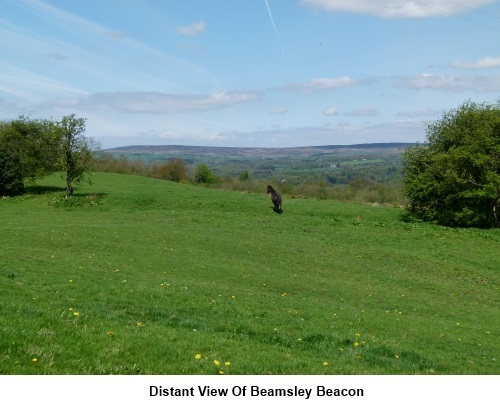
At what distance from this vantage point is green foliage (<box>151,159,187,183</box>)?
10282 centimetres

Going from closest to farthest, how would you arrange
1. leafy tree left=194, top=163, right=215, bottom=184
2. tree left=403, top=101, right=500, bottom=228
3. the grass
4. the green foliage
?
the grass < tree left=403, top=101, right=500, bottom=228 < leafy tree left=194, top=163, right=215, bottom=184 < the green foliage

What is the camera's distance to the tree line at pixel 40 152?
54.4 meters

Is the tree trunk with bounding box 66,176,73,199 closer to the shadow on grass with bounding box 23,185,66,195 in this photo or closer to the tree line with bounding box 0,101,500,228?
the tree line with bounding box 0,101,500,228

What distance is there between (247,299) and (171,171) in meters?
89.0

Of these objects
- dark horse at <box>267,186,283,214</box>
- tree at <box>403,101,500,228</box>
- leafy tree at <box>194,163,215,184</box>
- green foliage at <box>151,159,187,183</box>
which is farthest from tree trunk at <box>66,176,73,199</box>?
leafy tree at <box>194,163,215,184</box>

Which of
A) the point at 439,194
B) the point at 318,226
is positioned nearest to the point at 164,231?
the point at 318,226

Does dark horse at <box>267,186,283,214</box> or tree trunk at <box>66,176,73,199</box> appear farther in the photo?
tree trunk at <box>66,176,73,199</box>

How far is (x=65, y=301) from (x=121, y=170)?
9304cm

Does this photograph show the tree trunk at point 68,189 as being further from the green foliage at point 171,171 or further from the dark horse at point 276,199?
the green foliage at point 171,171

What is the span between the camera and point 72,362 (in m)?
6.94

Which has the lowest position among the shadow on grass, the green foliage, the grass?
the grass

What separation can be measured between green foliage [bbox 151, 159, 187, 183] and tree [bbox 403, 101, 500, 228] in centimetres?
5894

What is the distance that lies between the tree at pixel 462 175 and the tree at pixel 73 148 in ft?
117

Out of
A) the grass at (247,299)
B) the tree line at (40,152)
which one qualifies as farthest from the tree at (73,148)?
the grass at (247,299)
